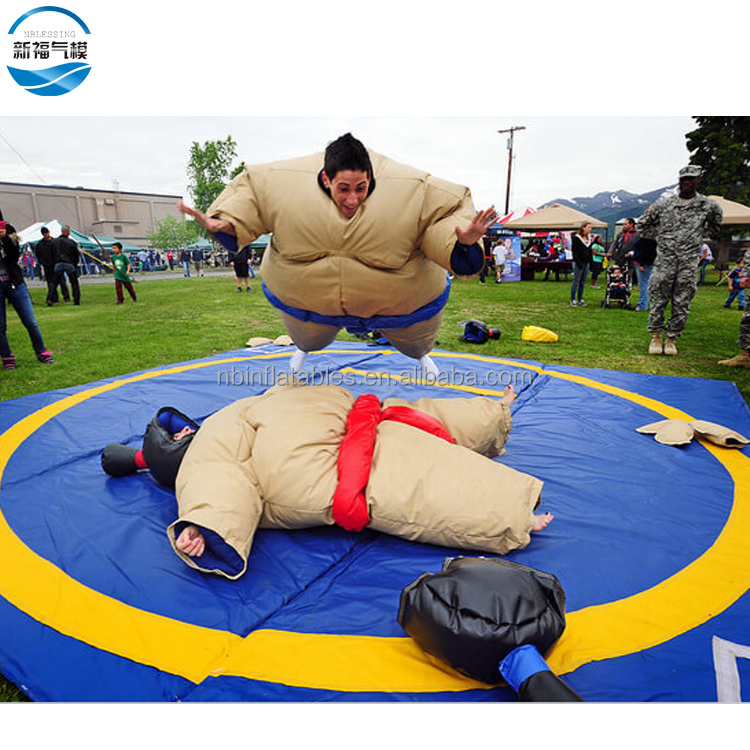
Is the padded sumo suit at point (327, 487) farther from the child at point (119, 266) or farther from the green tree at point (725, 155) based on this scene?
the green tree at point (725, 155)

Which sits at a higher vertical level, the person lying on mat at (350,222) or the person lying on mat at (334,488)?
the person lying on mat at (350,222)

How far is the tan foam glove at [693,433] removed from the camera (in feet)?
9.48

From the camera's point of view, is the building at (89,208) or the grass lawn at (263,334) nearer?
the grass lawn at (263,334)

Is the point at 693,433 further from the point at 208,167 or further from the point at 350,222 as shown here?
the point at 208,167

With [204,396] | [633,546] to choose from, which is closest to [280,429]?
[633,546]

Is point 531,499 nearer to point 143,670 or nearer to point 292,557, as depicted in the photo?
point 292,557

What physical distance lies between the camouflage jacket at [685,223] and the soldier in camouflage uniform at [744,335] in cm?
43

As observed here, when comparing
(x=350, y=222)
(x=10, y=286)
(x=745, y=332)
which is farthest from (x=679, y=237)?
(x=10, y=286)

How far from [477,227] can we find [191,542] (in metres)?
1.80

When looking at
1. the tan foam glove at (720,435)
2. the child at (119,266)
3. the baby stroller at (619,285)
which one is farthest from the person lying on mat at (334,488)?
the child at (119,266)

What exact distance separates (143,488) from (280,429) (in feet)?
3.13

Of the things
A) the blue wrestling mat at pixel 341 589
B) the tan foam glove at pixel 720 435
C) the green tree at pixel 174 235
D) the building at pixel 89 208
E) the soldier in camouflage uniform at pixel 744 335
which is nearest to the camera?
the blue wrestling mat at pixel 341 589

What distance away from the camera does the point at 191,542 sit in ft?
5.73
